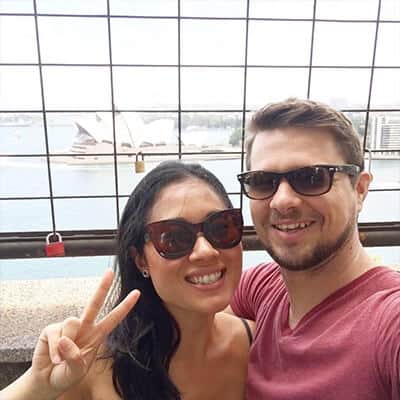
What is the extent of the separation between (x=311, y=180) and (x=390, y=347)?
0.35 metres

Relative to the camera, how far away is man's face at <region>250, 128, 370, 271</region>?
0.88m

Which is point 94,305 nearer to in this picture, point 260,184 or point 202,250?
point 202,250

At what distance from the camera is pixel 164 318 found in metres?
1.01

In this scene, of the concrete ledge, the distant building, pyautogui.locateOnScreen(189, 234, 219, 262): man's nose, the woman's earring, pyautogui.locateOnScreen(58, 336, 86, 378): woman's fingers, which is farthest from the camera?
the distant building

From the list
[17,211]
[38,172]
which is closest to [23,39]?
[38,172]

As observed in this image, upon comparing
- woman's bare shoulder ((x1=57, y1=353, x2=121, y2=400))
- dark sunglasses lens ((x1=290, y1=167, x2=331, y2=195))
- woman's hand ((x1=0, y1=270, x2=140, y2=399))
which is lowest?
woman's bare shoulder ((x1=57, y1=353, x2=121, y2=400))

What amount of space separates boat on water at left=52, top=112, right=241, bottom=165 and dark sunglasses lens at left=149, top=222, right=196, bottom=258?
1.12 m

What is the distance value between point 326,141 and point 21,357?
47.1 inches

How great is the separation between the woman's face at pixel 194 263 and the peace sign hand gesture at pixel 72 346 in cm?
16

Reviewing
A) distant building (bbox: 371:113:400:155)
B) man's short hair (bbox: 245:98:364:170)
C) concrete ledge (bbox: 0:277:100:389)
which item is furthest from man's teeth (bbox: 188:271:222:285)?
distant building (bbox: 371:113:400:155)

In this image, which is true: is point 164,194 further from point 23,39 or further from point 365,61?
point 365,61

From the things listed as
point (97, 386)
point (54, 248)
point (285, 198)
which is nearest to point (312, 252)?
point (285, 198)

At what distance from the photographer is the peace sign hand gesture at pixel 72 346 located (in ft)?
2.34

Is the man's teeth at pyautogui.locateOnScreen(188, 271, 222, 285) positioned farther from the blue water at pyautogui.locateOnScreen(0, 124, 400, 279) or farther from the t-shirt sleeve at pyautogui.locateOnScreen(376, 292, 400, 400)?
the blue water at pyautogui.locateOnScreen(0, 124, 400, 279)
